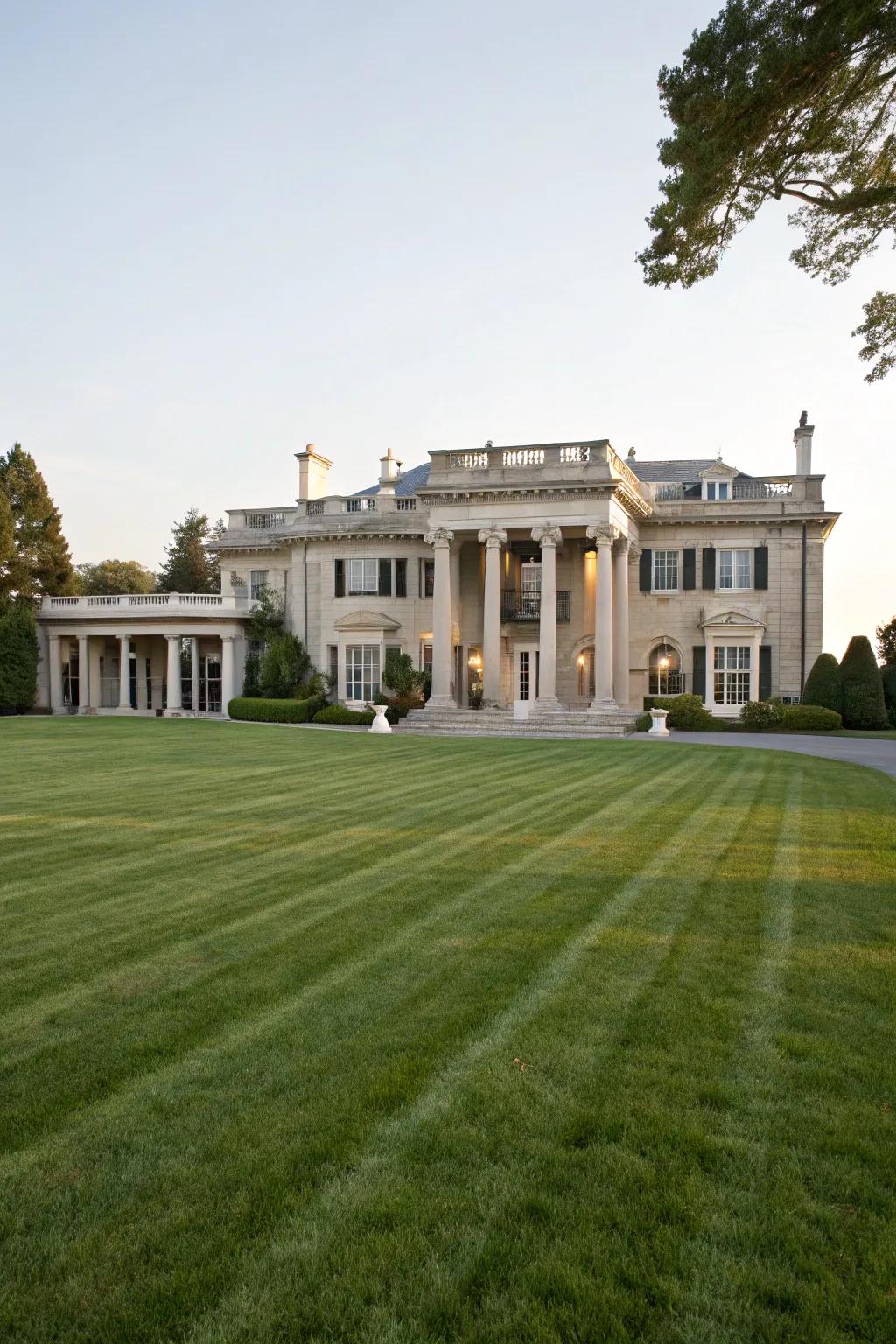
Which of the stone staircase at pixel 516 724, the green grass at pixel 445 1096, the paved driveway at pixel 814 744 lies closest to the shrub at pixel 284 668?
the stone staircase at pixel 516 724

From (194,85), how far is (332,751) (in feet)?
47.2

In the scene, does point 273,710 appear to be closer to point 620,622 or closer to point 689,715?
point 620,622

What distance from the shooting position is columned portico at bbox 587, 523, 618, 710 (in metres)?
32.2

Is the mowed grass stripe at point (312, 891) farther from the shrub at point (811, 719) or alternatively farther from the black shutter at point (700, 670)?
the black shutter at point (700, 670)

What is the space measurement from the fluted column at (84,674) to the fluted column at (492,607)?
22791mm

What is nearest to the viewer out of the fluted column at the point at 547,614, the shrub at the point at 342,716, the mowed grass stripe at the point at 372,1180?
the mowed grass stripe at the point at 372,1180

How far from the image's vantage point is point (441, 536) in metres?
34.6

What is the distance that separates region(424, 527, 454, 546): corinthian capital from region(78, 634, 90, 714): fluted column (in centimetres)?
2065

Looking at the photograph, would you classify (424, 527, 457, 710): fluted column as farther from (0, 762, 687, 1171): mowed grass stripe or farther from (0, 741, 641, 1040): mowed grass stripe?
(0, 762, 687, 1171): mowed grass stripe

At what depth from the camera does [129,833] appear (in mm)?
9414

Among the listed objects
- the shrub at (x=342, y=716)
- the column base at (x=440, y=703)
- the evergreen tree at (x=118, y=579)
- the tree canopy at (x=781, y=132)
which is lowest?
the shrub at (x=342, y=716)

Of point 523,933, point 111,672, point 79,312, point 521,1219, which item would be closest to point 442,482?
point 79,312

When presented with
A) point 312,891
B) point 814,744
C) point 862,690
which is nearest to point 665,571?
A: point 862,690

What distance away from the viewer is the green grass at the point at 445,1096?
251 cm
